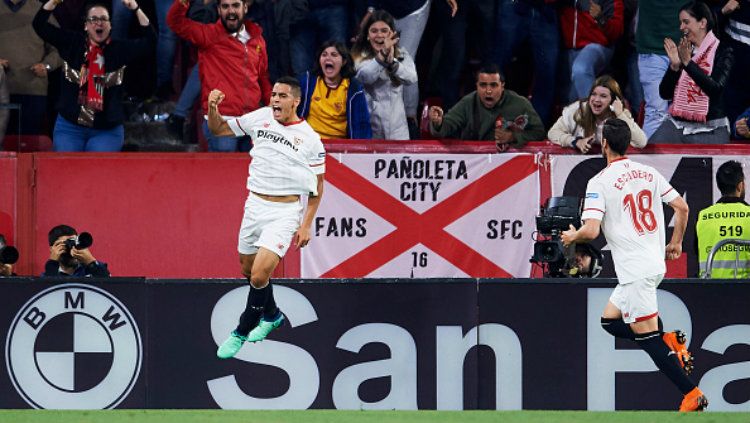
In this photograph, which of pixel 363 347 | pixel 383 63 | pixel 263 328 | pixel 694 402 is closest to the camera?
pixel 694 402

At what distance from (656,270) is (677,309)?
4.70ft

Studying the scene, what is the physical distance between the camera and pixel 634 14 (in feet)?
47.8

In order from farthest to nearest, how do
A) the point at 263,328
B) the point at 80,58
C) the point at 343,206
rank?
1. the point at 80,58
2. the point at 343,206
3. the point at 263,328

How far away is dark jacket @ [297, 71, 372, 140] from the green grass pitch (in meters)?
4.19

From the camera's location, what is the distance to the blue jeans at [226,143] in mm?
13414

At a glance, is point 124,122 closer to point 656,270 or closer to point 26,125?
point 26,125

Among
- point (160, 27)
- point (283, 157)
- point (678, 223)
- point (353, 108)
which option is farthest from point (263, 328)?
point (160, 27)

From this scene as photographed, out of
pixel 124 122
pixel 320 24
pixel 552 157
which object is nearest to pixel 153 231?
pixel 124 122

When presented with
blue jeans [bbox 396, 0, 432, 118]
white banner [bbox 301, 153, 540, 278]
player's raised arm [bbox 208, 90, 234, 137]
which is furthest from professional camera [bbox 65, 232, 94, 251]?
blue jeans [bbox 396, 0, 432, 118]

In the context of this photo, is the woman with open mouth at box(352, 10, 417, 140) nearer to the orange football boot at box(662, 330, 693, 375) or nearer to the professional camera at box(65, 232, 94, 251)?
the professional camera at box(65, 232, 94, 251)

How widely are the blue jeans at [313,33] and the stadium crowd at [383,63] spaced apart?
0.04 ft

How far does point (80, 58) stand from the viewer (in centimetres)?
1335

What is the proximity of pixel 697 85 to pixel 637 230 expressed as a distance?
3435 mm

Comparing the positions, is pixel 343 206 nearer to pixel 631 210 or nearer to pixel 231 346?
pixel 231 346
